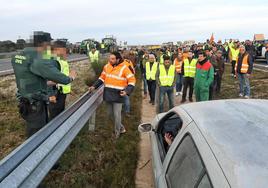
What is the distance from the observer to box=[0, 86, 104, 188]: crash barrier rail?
301 cm

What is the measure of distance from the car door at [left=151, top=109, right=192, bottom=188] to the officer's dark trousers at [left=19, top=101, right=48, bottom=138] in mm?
1485

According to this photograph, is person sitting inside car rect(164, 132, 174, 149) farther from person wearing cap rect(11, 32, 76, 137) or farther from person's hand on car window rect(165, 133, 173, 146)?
person wearing cap rect(11, 32, 76, 137)

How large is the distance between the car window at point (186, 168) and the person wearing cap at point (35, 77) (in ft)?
7.40

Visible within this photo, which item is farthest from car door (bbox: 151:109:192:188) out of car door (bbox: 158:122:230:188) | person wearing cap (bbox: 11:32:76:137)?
person wearing cap (bbox: 11:32:76:137)

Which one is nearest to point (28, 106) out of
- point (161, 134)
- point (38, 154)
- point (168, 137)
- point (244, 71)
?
point (38, 154)

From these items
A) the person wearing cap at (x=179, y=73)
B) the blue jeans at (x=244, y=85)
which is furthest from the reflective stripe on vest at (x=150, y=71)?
the blue jeans at (x=244, y=85)

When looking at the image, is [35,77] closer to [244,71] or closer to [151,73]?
[151,73]

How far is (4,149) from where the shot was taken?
22.6ft

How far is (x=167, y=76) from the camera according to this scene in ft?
33.8

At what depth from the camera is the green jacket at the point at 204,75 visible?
10.3 metres

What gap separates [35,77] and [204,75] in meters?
6.19

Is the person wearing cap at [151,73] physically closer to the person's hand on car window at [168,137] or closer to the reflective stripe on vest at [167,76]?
the reflective stripe on vest at [167,76]

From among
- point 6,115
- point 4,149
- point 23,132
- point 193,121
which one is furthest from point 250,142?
point 6,115

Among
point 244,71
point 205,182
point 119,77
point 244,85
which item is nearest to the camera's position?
point 205,182
